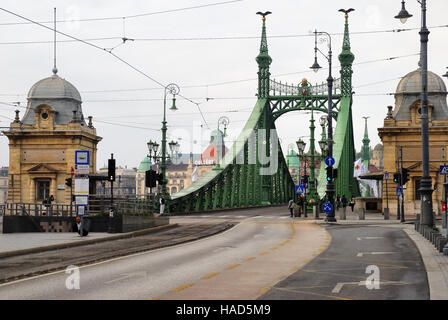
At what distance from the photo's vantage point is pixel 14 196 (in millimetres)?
56656

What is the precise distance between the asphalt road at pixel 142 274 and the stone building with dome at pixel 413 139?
30.6 meters

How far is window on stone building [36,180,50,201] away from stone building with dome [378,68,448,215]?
1060 inches

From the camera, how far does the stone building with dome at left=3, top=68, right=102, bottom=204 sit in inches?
2249

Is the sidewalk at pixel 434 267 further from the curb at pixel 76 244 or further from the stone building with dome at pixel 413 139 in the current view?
the stone building with dome at pixel 413 139

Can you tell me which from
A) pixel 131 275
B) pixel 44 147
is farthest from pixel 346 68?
pixel 131 275

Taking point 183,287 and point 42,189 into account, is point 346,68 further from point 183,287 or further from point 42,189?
point 183,287

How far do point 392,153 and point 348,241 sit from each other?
28987mm

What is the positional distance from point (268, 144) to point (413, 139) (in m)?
23.1

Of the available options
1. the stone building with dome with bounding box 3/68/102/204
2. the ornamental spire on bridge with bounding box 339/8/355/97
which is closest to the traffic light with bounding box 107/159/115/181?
the stone building with dome with bounding box 3/68/102/204

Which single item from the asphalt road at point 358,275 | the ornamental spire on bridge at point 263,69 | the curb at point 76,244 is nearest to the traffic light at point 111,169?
the curb at point 76,244

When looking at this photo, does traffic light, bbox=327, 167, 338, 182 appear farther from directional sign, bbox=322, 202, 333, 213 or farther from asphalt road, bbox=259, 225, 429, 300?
asphalt road, bbox=259, 225, 429, 300

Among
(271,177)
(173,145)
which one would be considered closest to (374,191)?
(271,177)
